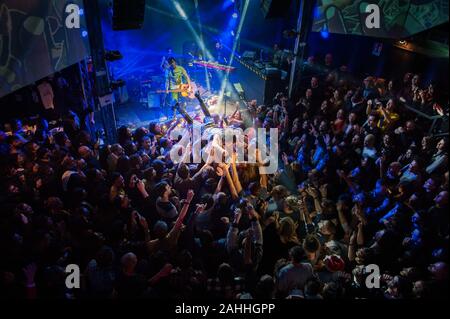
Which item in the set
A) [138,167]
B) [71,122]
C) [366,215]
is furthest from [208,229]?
[71,122]

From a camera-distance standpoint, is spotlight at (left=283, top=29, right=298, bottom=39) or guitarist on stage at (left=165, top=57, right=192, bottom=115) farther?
guitarist on stage at (left=165, top=57, right=192, bottom=115)

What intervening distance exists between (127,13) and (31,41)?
4.80 ft

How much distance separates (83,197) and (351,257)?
9.73 feet

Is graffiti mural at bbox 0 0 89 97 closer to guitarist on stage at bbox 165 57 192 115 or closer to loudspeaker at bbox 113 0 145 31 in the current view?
loudspeaker at bbox 113 0 145 31

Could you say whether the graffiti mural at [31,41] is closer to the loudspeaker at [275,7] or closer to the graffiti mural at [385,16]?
the graffiti mural at [385,16]

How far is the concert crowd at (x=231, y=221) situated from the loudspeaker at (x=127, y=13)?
6.08ft

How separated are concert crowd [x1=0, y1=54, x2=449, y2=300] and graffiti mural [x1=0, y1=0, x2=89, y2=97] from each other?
3.24 ft

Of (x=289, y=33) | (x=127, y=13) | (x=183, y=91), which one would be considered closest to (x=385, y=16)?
(x=289, y=33)

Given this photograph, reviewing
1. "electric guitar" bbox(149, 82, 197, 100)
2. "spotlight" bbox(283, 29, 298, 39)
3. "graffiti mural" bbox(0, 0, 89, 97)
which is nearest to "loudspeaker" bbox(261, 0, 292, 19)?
"spotlight" bbox(283, 29, 298, 39)

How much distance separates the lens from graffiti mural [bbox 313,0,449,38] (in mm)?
3937

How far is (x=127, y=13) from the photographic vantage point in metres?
4.77

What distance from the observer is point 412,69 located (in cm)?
632
